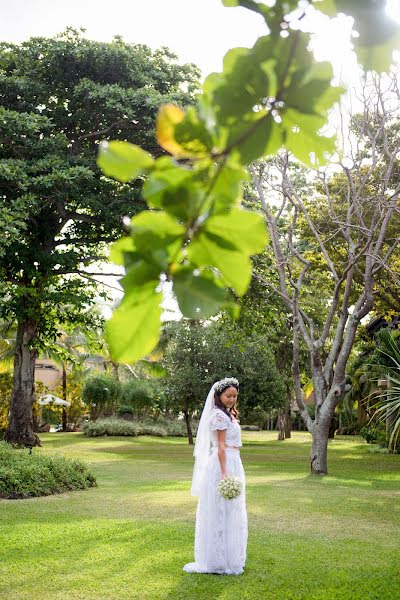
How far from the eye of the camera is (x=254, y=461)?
19250 mm

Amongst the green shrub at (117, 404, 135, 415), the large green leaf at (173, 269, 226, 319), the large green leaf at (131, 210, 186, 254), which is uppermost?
the green shrub at (117, 404, 135, 415)

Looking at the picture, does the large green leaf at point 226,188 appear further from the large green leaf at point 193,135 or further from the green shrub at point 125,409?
the green shrub at point 125,409

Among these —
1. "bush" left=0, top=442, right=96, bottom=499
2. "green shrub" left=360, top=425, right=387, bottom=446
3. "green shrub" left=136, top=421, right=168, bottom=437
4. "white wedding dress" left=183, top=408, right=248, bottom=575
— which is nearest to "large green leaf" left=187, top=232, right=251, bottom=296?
"white wedding dress" left=183, top=408, right=248, bottom=575

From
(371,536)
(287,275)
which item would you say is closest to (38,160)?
(287,275)

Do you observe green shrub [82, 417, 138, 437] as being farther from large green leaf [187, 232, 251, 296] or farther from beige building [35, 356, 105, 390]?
large green leaf [187, 232, 251, 296]

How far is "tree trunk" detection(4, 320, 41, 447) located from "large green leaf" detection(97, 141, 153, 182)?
17.9 metres

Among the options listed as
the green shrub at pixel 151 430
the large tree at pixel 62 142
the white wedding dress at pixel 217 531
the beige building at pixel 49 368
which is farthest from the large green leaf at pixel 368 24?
the beige building at pixel 49 368

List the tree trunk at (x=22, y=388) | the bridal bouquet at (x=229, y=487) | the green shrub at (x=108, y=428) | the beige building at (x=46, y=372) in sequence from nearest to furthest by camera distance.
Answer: the bridal bouquet at (x=229, y=487) < the tree trunk at (x=22, y=388) < the green shrub at (x=108, y=428) < the beige building at (x=46, y=372)

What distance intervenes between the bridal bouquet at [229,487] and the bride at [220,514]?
0.32ft

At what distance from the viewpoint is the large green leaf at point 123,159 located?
0.42 m

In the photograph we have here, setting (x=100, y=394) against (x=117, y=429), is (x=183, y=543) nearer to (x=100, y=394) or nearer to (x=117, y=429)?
(x=117, y=429)

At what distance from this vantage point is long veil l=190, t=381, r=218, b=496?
6.55m

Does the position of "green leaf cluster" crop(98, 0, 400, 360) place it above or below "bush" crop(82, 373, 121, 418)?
below

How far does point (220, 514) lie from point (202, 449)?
757 mm
